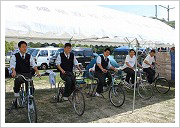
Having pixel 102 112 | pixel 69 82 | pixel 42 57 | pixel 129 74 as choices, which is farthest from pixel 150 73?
pixel 42 57

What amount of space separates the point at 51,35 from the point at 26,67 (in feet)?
5.74

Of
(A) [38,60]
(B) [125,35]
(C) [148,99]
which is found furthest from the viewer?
(A) [38,60]

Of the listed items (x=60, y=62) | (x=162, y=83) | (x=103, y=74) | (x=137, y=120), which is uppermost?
(x=60, y=62)

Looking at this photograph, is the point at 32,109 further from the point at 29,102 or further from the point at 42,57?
the point at 42,57

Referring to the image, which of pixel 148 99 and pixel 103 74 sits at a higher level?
pixel 103 74

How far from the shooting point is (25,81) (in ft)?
15.5

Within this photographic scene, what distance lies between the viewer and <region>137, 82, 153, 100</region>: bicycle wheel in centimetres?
675

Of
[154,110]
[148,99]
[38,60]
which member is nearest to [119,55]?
[38,60]

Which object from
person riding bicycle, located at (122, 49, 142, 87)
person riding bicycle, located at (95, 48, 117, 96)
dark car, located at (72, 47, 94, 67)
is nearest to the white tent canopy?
person riding bicycle, located at (122, 49, 142, 87)

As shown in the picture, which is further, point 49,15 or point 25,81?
point 49,15

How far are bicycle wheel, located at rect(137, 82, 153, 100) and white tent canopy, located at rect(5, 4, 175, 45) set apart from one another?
79.6 inches

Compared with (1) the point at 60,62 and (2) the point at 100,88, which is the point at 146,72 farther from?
(1) the point at 60,62

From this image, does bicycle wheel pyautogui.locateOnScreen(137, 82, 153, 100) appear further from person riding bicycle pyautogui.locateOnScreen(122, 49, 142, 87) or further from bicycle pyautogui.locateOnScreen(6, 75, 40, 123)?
bicycle pyautogui.locateOnScreen(6, 75, 40, 123)

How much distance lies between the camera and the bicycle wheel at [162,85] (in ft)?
24.9
